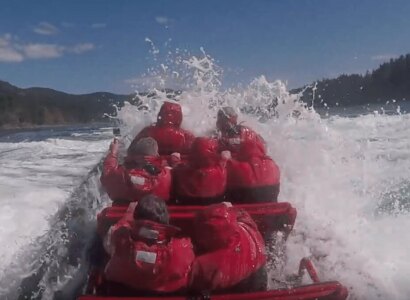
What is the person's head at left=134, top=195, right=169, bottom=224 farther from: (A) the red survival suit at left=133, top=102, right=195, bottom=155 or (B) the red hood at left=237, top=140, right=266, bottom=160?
(A) the red survival suit at left=133, top=102, right=195, bottom=155

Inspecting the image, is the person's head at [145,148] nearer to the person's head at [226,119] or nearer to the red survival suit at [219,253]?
the person's head at [226,119]

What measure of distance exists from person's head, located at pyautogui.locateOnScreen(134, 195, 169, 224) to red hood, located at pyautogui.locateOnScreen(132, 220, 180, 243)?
0.24 feet

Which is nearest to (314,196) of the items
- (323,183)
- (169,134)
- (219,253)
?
(323,183)

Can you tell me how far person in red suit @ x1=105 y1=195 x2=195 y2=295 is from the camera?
3613mm

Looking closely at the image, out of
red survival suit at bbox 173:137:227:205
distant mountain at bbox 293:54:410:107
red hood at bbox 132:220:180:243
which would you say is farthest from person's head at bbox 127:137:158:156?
distant mountain at bbox 293:54:410:107

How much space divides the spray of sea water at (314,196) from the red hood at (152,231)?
1.96m

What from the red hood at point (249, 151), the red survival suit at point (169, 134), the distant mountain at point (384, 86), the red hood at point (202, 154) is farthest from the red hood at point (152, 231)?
the distant mountain at point (384, 86)

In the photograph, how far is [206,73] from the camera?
1245 centimetres

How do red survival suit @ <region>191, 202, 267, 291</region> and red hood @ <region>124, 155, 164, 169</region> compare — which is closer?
red survival suit @ <region>191, 202, 267, 291</region>

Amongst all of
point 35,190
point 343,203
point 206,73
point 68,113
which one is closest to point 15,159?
point 35,190

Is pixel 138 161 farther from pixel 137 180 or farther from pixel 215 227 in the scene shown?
pixel 215 227

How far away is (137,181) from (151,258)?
2.04 meters

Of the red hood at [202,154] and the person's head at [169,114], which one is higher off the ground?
the person's head at [169,114]

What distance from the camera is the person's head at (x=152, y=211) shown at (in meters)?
3.67
